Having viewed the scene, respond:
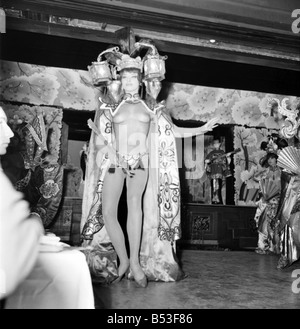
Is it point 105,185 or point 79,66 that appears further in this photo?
point 79,66

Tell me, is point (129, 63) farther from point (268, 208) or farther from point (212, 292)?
point (268, 208)

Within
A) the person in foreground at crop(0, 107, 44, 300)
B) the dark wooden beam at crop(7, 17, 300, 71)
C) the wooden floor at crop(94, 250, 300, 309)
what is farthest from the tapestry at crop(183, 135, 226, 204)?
the person in foreground at crop(0, 107, 44, 300)

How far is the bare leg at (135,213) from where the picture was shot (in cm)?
302

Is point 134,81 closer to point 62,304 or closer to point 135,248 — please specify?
point 135,248

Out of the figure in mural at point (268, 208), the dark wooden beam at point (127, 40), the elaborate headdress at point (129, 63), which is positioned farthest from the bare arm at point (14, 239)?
the figure in mural at point (268, 208)

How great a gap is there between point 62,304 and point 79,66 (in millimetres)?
4124

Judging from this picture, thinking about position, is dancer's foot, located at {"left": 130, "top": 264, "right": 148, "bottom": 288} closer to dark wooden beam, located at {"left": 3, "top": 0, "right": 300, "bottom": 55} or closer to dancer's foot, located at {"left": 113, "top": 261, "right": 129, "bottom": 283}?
dancer's foot, located at {"left": 113, "top": 261, "right": 129, "bottom": 283}

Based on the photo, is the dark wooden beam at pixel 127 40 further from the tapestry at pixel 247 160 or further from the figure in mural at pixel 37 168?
the tapestry at pixel 247 160

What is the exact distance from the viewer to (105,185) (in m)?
3.11

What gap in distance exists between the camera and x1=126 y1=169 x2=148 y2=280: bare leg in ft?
9.91

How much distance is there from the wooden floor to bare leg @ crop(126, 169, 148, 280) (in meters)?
0.22

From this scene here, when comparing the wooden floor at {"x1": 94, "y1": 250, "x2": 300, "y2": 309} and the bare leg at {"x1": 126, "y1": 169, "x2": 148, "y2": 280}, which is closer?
the wooden floor at {"x1": 94, "y1": 250, "x2": 300, "y2": 309}

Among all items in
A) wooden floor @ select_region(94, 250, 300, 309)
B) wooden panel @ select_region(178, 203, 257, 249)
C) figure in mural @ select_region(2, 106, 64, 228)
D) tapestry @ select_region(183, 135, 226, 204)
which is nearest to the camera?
wooden floor @ select_region(94, 250, 300, 309)

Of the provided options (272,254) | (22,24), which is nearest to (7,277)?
(22,24)
